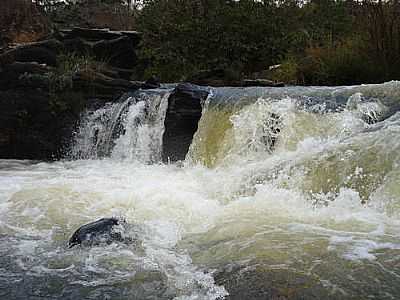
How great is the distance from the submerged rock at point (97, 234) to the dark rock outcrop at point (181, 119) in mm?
4027

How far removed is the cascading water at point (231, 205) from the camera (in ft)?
10.7

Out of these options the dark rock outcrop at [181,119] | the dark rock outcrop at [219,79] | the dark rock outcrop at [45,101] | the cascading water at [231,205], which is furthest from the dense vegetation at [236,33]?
the cascading water at [231,205]

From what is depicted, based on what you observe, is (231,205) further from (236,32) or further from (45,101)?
(236,32)

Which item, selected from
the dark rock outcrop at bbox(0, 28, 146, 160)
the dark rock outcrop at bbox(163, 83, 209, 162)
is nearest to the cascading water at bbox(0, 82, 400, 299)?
the dark rock outcrop at bbox(163, 83, 209, 162)

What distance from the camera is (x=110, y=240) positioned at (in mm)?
4047

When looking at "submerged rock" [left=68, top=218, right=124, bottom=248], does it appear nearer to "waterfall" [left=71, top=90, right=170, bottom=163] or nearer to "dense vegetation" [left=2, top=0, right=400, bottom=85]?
"waterfall" [left=71, top=90, right=170, bottom=163]

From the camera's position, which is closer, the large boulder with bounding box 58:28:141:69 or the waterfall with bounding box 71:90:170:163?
the waterfall with bounding box 71:90:170:163

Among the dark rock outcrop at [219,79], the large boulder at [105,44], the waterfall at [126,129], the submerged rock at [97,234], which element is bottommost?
the submerged rock at [97,234]

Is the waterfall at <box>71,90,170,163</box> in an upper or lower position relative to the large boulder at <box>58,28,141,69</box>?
lower

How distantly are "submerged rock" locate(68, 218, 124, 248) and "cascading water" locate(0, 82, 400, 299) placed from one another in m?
0.10

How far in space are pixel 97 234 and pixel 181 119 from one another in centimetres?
440

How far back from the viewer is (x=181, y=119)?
327 inches

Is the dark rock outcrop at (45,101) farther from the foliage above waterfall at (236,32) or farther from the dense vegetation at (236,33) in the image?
the foliage above waterfall at (236,32)

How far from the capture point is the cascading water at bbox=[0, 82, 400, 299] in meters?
3.27
